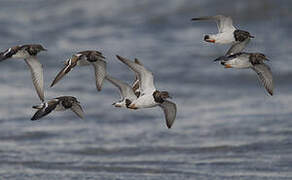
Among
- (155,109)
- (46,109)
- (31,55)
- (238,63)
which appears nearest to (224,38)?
(238,63)

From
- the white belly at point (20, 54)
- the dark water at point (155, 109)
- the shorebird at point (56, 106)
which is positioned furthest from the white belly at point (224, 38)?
the dark water at point (155, 109)

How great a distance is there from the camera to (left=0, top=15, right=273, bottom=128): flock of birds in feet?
29.0

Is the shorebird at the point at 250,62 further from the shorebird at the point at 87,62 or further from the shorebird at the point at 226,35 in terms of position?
the shorebird at the point at 87,62

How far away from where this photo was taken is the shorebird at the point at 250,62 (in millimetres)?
8877

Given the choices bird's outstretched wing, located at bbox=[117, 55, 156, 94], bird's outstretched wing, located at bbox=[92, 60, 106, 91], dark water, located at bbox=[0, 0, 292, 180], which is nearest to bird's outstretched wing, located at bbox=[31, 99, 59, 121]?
bird's outstretched wing, located at bbox=[92, 60, 106, 91]

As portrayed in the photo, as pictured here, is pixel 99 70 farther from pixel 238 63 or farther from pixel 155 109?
pixel 155 109

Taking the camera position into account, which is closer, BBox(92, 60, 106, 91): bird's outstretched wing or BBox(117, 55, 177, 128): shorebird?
BBox(117, 55, 177, 128): shorebird

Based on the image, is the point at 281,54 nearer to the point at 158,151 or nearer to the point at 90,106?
the point at 90,106

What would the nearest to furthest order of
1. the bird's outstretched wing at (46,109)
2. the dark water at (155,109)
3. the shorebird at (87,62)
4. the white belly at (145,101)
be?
the bird's outstretched wing at (46,109), the white belly at (145,101), the shorebird at (87,62), the dark water at (155,109)

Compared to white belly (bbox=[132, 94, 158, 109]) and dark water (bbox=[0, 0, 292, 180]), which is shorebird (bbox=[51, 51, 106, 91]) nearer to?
white belly (bbox=[132, 94, 158, 109])

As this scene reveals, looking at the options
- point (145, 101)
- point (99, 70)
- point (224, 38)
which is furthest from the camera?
point (99, 70)

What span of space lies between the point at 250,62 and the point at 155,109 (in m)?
5.85

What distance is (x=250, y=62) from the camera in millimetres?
8992

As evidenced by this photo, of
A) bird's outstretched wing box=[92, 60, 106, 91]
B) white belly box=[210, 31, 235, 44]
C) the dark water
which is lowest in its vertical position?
the dark water
